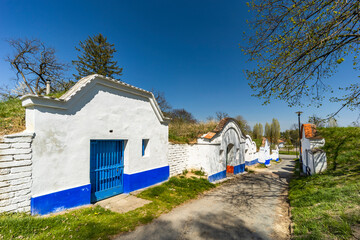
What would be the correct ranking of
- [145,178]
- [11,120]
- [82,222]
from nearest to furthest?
1. [82,222]
2. [11,120]
3. [145,178]

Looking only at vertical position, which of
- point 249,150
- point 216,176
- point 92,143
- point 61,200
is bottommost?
point 216,176

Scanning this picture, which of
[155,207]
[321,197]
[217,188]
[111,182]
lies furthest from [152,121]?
[321,197]

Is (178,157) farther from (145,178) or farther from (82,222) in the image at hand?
(82,222)

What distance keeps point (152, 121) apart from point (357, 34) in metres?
7.27

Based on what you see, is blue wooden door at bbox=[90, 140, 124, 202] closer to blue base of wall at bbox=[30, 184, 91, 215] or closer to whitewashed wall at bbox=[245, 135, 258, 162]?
blue base of wall at bbox=[30, 184, 91, 215]

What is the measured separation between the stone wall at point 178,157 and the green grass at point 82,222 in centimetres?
278

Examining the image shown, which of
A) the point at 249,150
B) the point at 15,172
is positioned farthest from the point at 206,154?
the point at 249,150

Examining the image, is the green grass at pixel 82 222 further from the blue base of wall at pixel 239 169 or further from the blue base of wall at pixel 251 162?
the blue base of wall at pixel 251 162

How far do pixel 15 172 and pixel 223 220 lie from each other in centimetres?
586

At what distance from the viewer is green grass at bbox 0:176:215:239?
325 centimetres

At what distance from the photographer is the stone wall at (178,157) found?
8758 millimetres

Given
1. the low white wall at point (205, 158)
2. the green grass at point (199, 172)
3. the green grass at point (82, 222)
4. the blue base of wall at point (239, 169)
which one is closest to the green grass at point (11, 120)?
the green grass at point (82, 222)

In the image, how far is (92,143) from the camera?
5410 millimetres

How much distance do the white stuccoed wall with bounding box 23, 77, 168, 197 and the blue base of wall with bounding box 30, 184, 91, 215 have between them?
0.13 meters
